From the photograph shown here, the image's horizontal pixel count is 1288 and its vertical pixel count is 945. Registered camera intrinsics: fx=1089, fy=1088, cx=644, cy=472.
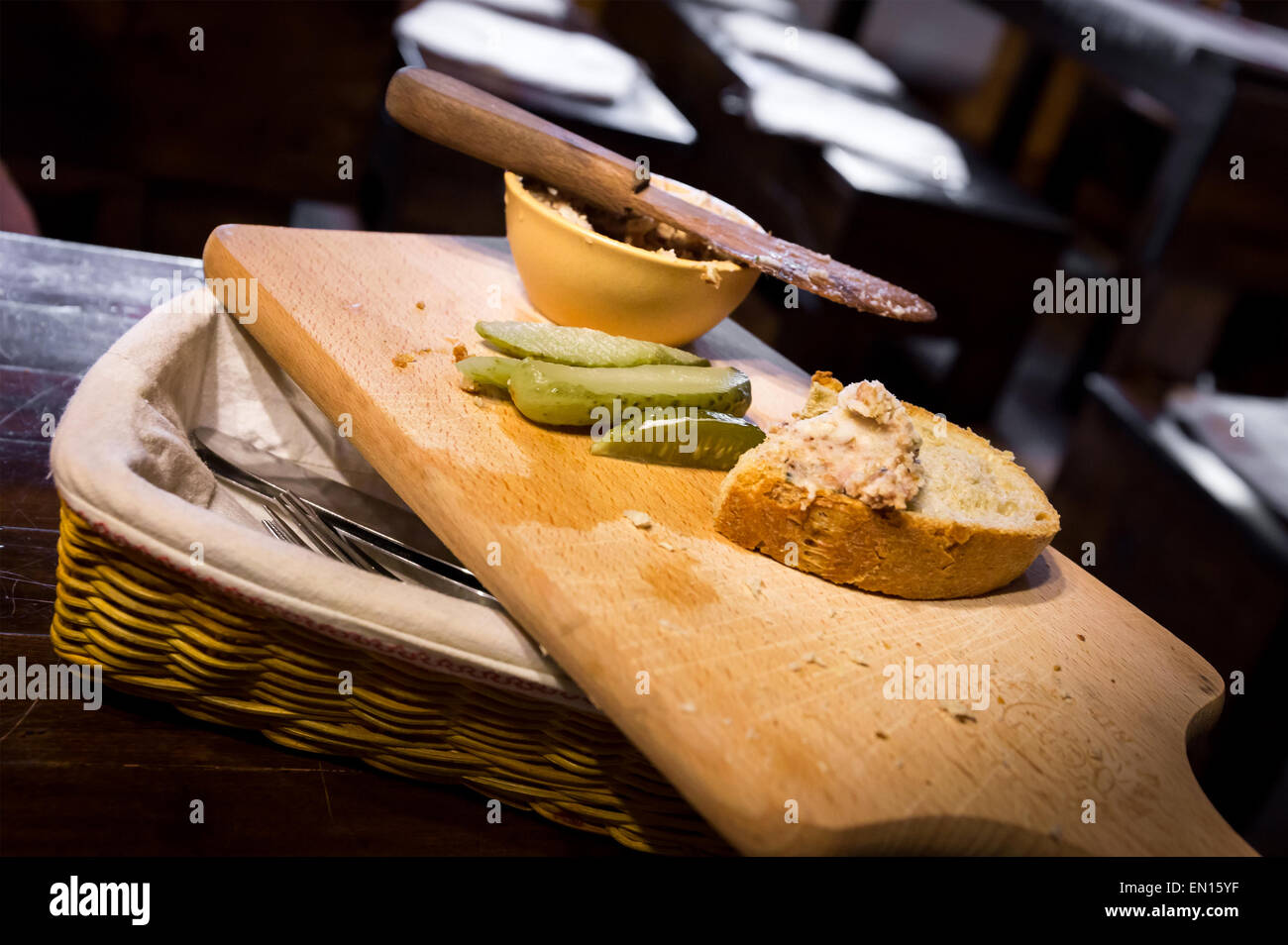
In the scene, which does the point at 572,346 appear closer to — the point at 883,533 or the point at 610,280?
the point at 610,280

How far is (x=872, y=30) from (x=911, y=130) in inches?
85.2

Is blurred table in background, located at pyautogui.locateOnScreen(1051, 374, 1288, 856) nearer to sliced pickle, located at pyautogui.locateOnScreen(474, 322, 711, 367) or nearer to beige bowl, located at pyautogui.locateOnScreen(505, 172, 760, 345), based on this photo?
beige bowl, located at pyautogui.locateOnScreen(505, 172, 760, 345)

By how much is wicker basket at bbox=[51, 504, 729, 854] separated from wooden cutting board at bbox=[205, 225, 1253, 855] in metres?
0.13

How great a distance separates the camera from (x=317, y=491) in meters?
1.36

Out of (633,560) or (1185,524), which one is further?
(1185,524)

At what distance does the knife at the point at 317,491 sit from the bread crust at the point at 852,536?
1.09 feet

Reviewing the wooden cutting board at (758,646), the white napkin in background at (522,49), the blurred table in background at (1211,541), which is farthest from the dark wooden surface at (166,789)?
the white napkin in background at (522,49)

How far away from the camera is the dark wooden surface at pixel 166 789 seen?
37.7 inches

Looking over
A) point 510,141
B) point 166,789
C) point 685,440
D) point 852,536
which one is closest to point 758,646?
point 852,536

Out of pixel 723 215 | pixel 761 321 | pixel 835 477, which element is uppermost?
pixel 723 215

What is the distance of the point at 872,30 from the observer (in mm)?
5414
